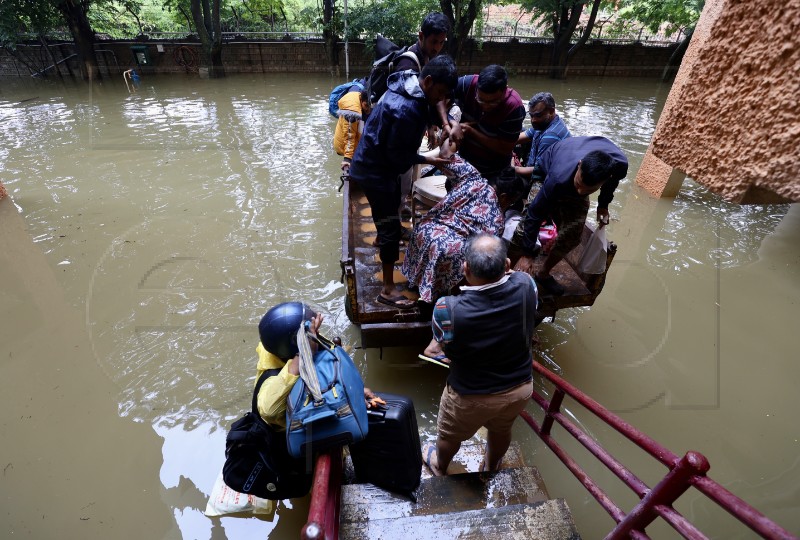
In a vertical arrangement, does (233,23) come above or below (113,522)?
above

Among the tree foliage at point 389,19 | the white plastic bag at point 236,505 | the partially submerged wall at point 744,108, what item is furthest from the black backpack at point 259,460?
the tree foliage at point 389,19

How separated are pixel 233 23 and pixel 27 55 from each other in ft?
26.7

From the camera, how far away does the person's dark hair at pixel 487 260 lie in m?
1.92

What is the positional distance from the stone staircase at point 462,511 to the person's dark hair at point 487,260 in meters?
1.23

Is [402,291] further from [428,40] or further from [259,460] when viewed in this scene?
[428,40]

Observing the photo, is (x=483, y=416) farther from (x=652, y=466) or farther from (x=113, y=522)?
(x=113, y=522)

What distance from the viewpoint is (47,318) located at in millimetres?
4402

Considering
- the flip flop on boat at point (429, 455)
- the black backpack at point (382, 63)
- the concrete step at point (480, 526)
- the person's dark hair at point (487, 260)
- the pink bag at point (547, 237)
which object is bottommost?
the flip flop on boat at point (429, 455)

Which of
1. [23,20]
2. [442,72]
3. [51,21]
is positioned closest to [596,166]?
[442,72]

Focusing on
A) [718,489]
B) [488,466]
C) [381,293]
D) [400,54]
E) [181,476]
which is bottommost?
[181,476]

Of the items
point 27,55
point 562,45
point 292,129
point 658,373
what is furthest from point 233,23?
point 658,373

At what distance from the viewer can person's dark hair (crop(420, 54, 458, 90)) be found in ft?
8.41

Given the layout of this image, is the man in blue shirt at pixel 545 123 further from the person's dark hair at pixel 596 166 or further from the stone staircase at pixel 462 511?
the stone staircase at pixel 462 511

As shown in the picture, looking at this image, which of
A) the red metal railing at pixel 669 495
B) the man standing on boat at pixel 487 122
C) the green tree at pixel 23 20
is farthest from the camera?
the green tree at pixel 23 20
